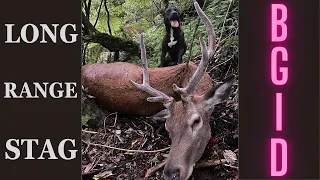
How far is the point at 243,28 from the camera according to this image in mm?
2496

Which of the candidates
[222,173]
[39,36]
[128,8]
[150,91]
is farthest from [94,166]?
[128,8]

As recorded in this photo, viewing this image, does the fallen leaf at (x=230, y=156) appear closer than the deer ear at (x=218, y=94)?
No

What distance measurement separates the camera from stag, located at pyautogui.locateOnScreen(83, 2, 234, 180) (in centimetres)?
368

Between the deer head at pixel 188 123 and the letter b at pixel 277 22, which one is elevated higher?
the letter b at pixel 277 22

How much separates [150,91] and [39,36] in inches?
68.1

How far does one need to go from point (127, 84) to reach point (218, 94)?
159cm

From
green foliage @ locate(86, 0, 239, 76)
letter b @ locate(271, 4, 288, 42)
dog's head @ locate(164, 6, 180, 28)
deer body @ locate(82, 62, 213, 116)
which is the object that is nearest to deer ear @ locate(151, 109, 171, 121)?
deer body @ locate(82, 62, 213, 116)

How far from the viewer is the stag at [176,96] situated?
12.1ft

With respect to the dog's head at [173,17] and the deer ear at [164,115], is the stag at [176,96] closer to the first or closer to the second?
the deer ear at [164,115]

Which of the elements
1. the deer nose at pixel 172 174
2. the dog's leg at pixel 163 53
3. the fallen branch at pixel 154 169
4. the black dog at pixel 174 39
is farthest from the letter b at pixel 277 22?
the dog's leg at pixel 163 53

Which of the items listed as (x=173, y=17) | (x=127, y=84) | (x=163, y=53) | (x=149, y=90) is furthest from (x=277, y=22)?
(x=163, y=53)

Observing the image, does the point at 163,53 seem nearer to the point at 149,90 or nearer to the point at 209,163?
the point at 149,90

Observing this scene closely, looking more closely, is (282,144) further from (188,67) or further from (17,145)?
(188,67)

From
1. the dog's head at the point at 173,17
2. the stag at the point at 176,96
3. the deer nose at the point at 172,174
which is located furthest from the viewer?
the dog's head at the point at 173,17
